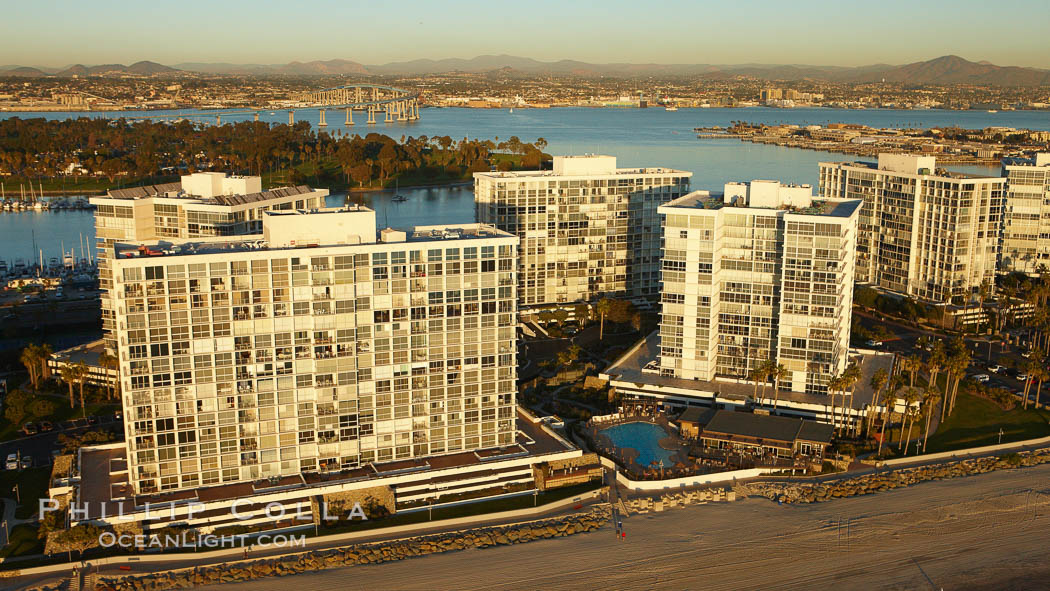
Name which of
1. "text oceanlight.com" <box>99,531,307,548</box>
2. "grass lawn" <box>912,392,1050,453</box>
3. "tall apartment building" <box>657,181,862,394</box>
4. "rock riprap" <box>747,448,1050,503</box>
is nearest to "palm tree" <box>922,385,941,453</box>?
"grass lawn" <box>912,392,1050,453</box>

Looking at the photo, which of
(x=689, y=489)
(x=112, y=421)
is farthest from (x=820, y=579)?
(x=112, y=421)

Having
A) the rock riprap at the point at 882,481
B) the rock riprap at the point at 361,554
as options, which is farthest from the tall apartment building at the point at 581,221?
the rock riprap at the point at 361,554

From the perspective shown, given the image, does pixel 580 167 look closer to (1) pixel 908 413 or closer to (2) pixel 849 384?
(2) pixel 849 384

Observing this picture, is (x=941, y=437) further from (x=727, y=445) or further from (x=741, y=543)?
(x=741, y=543)

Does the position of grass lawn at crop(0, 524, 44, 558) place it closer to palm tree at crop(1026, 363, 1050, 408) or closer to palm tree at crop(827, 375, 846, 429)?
palm tree at crop(827, 375, 846, 429)

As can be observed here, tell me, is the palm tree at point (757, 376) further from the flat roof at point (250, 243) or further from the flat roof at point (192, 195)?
the flat roof at point (192, 195)

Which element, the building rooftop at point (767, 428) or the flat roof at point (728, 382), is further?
the flat roof at point (728, 382)
